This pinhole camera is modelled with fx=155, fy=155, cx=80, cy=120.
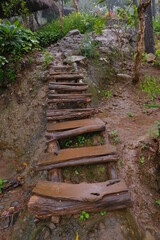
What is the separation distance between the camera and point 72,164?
2357 millimetres

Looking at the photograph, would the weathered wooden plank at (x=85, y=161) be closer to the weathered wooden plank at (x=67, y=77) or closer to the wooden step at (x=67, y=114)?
the wooden step at (x=67, y=114)

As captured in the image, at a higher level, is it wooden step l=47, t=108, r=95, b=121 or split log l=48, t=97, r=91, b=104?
split log l=48, t=97, r=91, b=104

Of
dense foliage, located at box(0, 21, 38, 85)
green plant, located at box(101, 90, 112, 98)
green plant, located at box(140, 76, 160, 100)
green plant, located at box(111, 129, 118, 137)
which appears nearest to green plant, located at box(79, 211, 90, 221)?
green plant, located at box(111, 129, 118, 137)

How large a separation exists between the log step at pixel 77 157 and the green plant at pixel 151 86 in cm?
298

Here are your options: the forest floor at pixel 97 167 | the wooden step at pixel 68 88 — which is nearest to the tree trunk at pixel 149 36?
the forest floor at pixel 97 167

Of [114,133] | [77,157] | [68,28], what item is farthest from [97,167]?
[68,28]

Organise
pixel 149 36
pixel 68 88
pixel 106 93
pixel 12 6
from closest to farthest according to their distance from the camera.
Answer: pixel 68 88, pixel 106 93, pixel 149 36, pixel 12 6

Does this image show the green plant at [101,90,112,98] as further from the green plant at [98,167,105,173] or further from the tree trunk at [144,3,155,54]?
the tree trunk at [144,3,155,54]

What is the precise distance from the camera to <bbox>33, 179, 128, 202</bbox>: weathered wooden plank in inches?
72.1

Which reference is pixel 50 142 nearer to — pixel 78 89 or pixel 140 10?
pixel 78 89

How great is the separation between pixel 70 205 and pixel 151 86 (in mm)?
4530

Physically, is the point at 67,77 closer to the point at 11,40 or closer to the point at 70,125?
the point at 70,125

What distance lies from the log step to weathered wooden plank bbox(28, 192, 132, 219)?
54cm

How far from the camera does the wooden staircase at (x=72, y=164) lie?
1.82 metres
